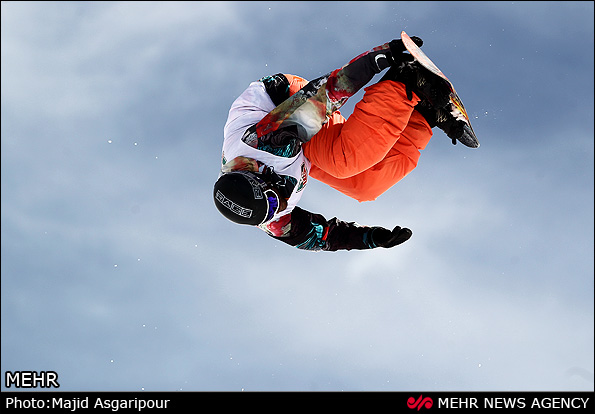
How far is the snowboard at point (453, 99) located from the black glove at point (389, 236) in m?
1.14

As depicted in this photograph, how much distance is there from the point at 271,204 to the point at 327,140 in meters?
0.86

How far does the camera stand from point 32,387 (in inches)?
235

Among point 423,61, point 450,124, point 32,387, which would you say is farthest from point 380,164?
point 32,387

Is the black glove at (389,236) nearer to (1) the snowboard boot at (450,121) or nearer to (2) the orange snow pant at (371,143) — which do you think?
(2) the orange snow pant at (371,143)

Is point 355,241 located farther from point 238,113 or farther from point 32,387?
point 32,387

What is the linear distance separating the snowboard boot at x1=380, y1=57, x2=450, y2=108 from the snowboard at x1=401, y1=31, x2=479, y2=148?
59mm

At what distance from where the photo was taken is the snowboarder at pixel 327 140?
4707mm

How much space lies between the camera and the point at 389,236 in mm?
5660
